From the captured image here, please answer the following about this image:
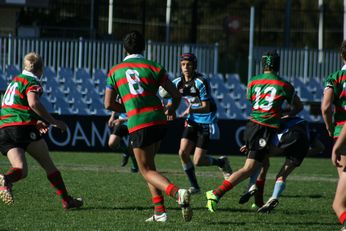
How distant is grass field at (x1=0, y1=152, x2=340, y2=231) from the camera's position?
383 inches

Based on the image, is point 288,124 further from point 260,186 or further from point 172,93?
point 172,93

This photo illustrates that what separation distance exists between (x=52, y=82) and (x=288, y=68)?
7253 millimetres

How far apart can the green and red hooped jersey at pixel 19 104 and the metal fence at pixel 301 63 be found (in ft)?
54.8

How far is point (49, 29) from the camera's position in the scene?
32406 mm

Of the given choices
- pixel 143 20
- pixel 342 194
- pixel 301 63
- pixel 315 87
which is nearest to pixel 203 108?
pixel 342 194

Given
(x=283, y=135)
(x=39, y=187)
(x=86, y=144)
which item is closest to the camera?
(x=283, y=135)

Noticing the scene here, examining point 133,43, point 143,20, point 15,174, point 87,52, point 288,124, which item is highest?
point 143,20

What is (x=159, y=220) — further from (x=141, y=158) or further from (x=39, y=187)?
(x=39, y=187)

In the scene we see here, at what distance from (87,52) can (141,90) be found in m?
15.8

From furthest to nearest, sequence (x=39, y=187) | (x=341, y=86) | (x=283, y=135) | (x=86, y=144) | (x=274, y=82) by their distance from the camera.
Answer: (x=86, y=144) < (x=39, y=187) < (x=283, y=135) < (x=274, y=82) < (x=341, y=86)

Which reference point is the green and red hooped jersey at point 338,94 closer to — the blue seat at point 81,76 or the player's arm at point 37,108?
the player's arm at point 37,108

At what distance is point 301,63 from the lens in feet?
89.2

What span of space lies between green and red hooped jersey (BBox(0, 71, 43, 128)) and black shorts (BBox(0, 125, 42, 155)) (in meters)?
0.06

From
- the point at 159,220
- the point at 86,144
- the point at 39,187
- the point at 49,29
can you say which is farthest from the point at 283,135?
the point at 49,29
